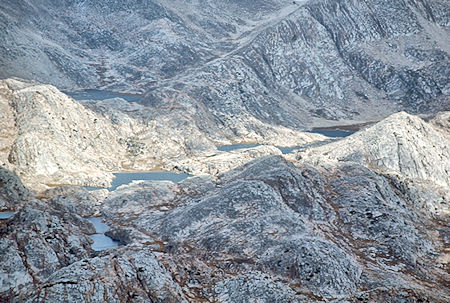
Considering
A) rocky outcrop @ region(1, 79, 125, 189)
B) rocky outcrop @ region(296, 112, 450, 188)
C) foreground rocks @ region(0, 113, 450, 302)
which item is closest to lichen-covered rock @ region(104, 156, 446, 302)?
foreground rocks @ region(0, 113, 450, 302)

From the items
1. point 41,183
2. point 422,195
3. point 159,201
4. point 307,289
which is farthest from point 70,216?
point 422,195

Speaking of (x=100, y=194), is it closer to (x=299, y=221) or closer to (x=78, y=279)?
(x=299, y=221)

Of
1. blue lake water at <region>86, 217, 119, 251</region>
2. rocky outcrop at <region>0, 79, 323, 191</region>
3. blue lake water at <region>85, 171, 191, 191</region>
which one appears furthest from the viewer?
blue lake water at <region>85, 171, 191, 191</region>

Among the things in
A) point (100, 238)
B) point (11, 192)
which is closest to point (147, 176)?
point (11, 192)

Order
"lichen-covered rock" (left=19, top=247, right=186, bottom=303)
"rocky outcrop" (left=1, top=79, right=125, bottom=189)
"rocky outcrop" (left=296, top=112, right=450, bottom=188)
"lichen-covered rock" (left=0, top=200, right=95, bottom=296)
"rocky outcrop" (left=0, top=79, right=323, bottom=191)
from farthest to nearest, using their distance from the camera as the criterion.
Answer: "rocky outcrop" (left=296, top=112, right=450, bottom=188), "rocky outcrop" (left=0, top=79, right=323, bottom=191), "rocky outcrop" (left=1, top=79, right=125, bottom=189), "lichen-covered rock" (left=0, top=200, right=95, bottom=296), "lichen-covered rock" (left=19, top=247, right=186, bottom=303)

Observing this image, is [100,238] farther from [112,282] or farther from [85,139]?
[85,139]

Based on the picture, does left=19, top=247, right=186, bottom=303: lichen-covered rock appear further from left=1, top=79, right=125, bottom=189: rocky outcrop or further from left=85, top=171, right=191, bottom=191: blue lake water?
left=85, top=171, right=191, bottom=191: blue lake water

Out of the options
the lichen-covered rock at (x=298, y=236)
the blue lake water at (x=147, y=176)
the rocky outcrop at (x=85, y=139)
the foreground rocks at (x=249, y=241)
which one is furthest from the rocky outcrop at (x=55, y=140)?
the lichen-covered rock at (x=298, y=236)

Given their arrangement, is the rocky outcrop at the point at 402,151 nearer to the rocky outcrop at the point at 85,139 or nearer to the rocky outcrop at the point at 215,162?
the rocky outcrop at the point at 215,162
